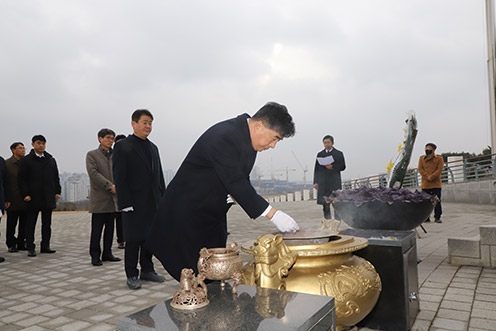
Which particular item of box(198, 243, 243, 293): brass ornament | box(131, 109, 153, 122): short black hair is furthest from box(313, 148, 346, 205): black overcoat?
box(198, 243, 243, 293): brass ornament

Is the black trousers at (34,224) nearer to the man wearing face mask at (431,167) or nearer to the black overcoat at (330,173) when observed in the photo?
the black overcoat at (330,173)

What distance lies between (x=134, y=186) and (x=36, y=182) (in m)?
3.55

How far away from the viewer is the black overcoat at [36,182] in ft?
22.2

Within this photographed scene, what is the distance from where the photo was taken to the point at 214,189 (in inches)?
96.6

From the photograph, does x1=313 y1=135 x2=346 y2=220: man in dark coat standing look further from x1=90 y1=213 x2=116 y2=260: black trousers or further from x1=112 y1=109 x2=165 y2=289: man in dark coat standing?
x1=112 y1=109 x2=165 y2=289: man in dark coat standing

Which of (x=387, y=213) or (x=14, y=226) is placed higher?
(x=387, y=213)

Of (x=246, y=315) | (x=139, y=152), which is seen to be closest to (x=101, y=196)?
(x=139, y=152)

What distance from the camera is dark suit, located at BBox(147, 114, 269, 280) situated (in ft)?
7.63

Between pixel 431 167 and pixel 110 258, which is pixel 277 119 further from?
pixel 431 167

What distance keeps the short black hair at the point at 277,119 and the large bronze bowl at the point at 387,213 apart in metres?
2.14

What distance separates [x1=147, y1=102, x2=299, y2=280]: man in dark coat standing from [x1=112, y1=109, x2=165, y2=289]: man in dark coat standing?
1.60m

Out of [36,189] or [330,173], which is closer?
[36,189]

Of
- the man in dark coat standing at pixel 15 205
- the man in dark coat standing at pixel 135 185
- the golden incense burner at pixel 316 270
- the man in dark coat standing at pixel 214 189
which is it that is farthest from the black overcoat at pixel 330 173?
the golden incense burner at pixel 316 270

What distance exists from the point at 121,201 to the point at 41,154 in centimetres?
372
